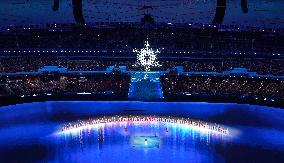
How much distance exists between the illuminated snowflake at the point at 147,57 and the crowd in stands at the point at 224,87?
6.32 ft

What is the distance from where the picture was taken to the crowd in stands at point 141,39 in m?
29.4

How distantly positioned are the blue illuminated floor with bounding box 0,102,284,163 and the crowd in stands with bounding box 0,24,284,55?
696 cm

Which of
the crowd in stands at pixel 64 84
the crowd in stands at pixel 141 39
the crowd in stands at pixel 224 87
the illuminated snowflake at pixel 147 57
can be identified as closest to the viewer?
the crowd in stands at pixel 224 87

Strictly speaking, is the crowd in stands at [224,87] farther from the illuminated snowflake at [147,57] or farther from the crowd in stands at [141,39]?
the crowd in stands at [141,39]

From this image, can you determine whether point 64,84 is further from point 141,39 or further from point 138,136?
point 138,136

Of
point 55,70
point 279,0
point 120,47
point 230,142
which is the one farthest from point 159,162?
point 279,0

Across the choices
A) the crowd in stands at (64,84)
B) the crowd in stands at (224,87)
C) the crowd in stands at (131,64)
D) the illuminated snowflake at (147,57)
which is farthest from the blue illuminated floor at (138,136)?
the illuminated snowflake at (147,57)

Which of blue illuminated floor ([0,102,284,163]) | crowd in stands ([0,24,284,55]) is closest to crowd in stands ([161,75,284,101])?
blue illuminated floor ([0,102,284,163])

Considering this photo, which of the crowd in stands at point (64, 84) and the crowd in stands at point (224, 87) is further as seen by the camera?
the crowd in stands at point (64, 84)

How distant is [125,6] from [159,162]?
1851cm

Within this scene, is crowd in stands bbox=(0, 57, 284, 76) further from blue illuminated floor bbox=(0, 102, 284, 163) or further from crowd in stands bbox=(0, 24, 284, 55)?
blue illuminated floor bbox=(0, 102, 284, 163)

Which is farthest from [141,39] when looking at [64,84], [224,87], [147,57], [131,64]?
[224,87]

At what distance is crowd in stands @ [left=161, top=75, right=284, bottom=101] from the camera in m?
24.1

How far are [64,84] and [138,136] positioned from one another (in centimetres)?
715
